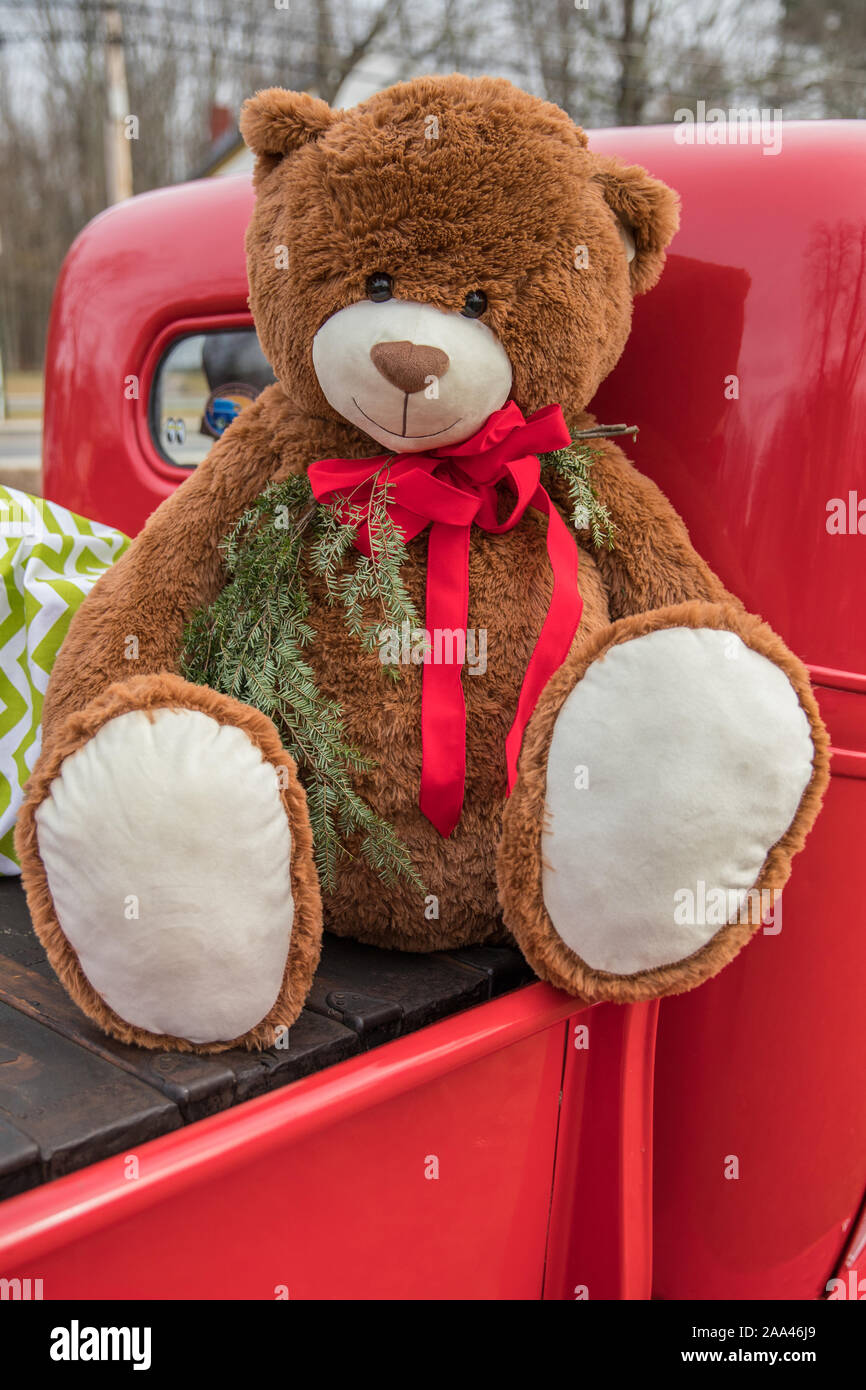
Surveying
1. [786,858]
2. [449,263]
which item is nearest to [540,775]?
[786,858]

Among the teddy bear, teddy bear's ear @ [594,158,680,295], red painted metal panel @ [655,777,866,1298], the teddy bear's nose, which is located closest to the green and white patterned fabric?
the teddy bear

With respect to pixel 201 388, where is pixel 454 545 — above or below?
below

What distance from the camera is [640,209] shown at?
1240mm

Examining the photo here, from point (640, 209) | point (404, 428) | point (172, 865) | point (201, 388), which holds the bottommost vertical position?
point (172, 865)

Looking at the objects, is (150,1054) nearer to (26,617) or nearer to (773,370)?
(26,617)

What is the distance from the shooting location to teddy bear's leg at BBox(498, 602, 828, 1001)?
1062 millimetres

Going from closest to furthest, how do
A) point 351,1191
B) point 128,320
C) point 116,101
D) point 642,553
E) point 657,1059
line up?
point 351,1191 < point 642,553 < point 657,1059 < point 128,320 < point 116,101

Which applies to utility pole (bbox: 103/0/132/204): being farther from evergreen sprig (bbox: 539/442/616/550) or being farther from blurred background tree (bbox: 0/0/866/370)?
evergreen sprig (bbox: 539/442/616/550)

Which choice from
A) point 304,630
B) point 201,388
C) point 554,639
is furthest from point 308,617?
point 201,388

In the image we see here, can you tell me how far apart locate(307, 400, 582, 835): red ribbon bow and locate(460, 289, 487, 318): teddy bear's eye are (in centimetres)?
11

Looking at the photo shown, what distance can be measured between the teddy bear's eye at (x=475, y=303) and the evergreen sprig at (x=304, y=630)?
22 centimetres

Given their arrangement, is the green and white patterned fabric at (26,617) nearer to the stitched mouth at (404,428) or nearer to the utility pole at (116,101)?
the stitched mouth at (404,428)

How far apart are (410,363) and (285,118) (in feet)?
1.20

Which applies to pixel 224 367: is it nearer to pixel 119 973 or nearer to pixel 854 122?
pixel 854 122
